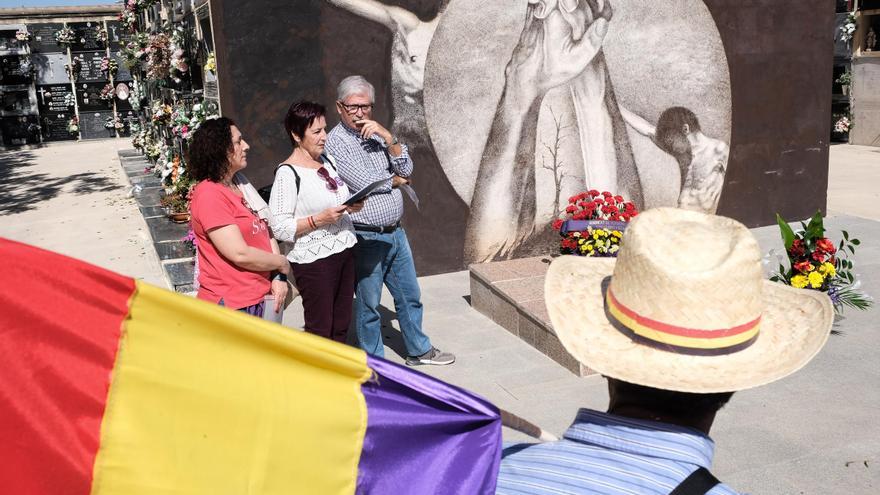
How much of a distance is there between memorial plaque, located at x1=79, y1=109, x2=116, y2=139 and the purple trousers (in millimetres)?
21884

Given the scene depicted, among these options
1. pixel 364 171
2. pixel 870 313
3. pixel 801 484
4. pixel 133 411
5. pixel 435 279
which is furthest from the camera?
pixel 435 279

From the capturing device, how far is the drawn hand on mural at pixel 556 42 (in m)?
8.27

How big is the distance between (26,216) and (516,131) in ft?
27.5

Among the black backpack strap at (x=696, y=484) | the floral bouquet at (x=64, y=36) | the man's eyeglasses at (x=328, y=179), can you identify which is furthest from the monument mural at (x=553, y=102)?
the floral bouquet at (x=64, y=36)

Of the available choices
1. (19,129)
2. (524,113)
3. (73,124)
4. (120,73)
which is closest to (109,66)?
(120,73)

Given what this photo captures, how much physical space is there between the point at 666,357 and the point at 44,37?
25.6 meters

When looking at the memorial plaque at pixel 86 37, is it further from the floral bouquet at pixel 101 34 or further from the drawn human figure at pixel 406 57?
the drawn human figure at pixel 406 57

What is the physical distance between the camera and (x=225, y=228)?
4.13m

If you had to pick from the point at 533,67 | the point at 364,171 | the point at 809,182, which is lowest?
the point at 809,182

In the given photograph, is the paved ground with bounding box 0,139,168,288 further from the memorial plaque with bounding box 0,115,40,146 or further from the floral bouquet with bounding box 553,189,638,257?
the floral bouquet with bounding box 553,189,638,257

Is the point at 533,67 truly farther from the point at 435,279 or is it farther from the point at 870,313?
the point at 870,313

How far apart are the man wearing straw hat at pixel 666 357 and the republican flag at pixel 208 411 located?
0.24 m

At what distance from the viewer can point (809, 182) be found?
403 inches

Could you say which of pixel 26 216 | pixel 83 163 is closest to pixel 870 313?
pixel 26 216
